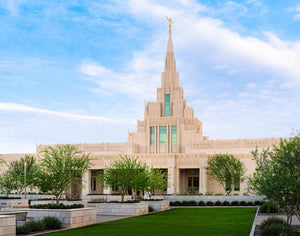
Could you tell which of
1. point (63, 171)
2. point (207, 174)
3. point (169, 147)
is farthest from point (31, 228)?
point (169, 147)

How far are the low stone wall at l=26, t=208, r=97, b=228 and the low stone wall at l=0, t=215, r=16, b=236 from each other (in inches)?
166

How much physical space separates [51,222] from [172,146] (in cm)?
4856

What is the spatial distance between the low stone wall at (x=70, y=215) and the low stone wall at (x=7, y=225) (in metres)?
4.22

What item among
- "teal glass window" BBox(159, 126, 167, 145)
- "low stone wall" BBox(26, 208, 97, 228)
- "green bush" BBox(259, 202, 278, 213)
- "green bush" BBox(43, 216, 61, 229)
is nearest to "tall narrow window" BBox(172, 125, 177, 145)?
"teal glass window" BBox(159, 126, 167, 145)

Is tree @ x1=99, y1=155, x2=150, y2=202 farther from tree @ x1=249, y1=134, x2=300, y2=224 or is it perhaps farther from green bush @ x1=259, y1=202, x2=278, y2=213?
tree @ x1=249, y1=134, x2=300, y2=224

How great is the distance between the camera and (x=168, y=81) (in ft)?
236

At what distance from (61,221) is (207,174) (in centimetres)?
3675

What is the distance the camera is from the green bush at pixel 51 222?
18984 mm

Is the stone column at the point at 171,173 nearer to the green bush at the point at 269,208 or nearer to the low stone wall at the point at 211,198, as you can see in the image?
the low stone wall at the point at 211,198

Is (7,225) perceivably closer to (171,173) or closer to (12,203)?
(12,203)

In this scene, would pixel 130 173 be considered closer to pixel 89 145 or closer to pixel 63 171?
pixel 63 171

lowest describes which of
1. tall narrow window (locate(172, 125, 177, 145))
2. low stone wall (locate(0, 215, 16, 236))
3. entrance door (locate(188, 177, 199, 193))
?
entrance door (locate(188, 177, 199, 193))

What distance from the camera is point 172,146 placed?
219 feet

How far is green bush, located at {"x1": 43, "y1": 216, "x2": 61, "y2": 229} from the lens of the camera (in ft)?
62.3
